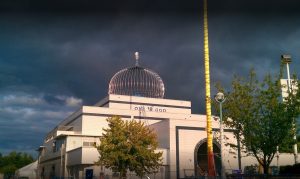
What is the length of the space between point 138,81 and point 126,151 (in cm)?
2959

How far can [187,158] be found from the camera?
5709 centimetres

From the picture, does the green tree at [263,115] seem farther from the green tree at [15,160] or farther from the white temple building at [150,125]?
the green tree at [15,160]

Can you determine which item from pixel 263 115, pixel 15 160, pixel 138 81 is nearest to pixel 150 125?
pixel 138 81

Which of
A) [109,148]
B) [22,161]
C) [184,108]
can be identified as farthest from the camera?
[22,161]

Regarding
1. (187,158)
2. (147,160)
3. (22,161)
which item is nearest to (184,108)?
(187,158)

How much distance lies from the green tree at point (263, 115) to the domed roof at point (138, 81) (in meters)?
39.4

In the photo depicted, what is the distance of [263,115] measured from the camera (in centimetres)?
3048

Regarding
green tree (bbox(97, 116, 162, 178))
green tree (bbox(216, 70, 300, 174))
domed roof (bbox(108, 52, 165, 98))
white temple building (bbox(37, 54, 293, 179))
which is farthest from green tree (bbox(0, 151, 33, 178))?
green tree (bbox(216, 70, 300, 174))

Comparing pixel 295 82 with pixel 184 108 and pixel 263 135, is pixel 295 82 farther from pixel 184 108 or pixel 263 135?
pixel 184 108

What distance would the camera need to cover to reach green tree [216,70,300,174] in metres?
29.4

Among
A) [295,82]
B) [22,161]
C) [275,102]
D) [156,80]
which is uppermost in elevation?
[156,80]

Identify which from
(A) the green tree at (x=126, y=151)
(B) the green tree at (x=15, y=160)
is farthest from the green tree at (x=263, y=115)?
(B) the green tree at (x=15, y=160)

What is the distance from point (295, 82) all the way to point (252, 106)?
5.53 m

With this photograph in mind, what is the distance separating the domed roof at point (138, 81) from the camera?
7088 centimetres
